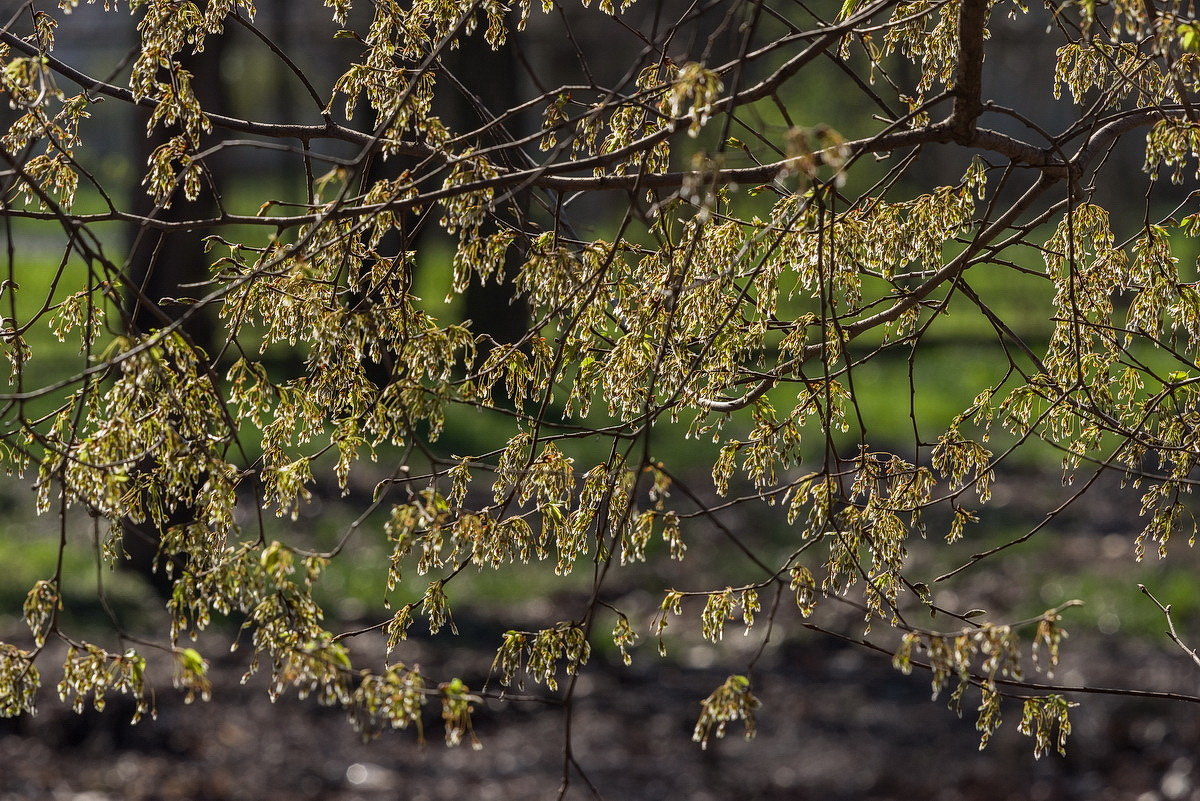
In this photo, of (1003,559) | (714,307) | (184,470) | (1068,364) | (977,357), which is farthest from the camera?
(977,357)

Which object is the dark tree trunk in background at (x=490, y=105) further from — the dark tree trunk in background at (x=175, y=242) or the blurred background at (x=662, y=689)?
the dark tree trunk in background at (x=175, y=242)

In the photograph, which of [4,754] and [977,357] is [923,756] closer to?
[4,754]

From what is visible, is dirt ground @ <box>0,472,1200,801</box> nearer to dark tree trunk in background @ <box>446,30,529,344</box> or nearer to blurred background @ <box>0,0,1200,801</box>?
blurred background @ <box>0,0,1200,801</box>

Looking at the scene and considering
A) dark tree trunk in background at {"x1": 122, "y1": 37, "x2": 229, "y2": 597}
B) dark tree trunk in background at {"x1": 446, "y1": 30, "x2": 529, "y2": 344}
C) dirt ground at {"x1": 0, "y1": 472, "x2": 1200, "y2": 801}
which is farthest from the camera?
dark tree trunk in background at {"x1": 446, "y1": 30, "x2": 529, "y2": 344}

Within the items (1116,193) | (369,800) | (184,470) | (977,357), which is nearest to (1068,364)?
(184,470)

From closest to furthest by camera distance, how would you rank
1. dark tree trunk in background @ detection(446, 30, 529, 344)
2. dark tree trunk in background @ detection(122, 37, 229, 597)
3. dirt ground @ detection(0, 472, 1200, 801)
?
dirt ground @ detection(0, 472, 1200, 801) → dark tree trunk in background @ detection(122, 37, 229, 597) → dark tree trunk in background @ detection(446, 30, 529, 344)

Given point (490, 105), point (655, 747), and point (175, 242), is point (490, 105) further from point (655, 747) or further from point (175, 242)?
point (655, 747)

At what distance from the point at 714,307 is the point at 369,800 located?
390 cm

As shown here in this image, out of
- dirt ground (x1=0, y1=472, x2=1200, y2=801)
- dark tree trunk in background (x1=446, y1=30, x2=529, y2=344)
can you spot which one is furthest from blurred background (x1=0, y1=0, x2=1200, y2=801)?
dark tree trunk in background (x1=446, y1=30, x2=529, y2=344)

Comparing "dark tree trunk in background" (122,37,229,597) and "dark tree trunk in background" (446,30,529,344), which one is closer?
"dark tree trunk in background" (122,37,229,597)

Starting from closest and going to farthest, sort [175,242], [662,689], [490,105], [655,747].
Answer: [655,747] < [662,689] < [175,242] < [490,105]

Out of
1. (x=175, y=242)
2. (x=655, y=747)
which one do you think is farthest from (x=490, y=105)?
(x=655, y=747)

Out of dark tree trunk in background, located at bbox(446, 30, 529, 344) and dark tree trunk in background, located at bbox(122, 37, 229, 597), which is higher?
dark tree trunk in background, located at bbox(446, 30, 529, 344)

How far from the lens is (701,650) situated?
24.5 ft
